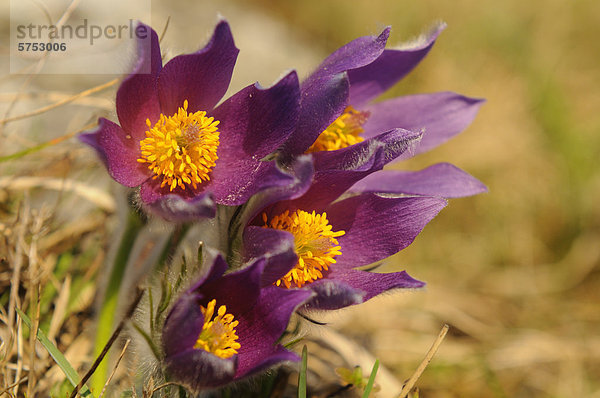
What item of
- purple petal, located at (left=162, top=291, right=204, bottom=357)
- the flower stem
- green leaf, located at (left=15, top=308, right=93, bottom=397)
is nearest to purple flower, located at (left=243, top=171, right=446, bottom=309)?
purple petal, located at (left=162, top=291, right=204, bottom=357)

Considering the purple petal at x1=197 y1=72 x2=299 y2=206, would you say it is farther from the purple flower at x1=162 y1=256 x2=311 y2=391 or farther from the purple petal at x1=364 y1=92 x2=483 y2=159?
the purple petal at x1=364 y1=92 x2=483 y2=159

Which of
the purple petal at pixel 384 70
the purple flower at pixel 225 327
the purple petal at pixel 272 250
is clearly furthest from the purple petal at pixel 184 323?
the purple petal at pixel 384 70

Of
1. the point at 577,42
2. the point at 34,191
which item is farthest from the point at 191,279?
the point at 577,42

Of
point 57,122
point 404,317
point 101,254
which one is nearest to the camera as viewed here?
point 101,254

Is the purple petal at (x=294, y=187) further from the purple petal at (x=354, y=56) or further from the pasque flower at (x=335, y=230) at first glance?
the purple petal at (x=354, y=56)

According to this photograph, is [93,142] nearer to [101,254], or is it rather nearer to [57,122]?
[101,254]

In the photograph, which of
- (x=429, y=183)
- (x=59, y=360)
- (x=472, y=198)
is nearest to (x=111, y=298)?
(x=59, y=360)
